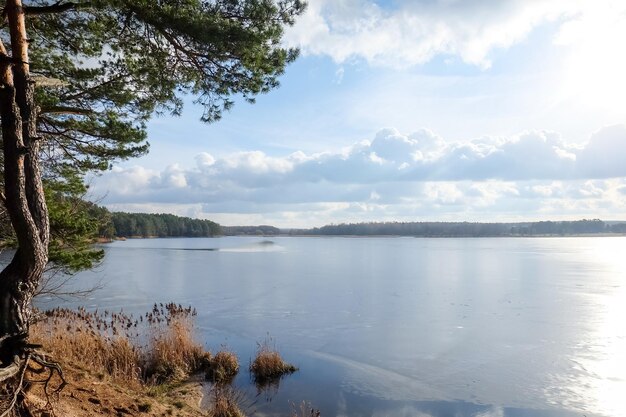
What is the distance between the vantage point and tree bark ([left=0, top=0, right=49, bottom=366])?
168 inches

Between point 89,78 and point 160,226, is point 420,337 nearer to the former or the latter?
point 89,78

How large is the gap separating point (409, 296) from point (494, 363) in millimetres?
10279

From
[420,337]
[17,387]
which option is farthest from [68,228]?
[420,337]

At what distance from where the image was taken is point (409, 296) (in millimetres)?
21484

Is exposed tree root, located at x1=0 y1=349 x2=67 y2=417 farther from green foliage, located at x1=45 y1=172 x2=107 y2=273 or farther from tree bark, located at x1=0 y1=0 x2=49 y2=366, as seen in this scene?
green foliage, located at x1=45 y1=172 x2=107 y2=273

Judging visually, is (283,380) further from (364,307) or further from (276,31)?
(364,307)

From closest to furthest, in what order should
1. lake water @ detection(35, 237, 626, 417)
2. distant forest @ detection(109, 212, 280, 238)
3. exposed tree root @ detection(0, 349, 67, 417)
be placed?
exposed tree root @ detection(0, 349, 67, 417), lake water @ detection(35, 237, 626, 417), distant forest @ detection(109, 212, 280, 238)

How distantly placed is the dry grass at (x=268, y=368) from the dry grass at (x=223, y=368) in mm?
392

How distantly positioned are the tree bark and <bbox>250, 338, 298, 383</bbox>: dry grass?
19.8 feet

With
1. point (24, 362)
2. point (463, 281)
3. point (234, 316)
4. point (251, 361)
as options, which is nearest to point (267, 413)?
point (251, 361)

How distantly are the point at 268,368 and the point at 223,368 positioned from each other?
92 centimetres

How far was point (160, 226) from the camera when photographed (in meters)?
121

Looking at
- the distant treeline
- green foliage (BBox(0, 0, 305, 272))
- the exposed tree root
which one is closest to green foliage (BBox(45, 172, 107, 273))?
green foliage (BBox(0, 0, 305, 272))

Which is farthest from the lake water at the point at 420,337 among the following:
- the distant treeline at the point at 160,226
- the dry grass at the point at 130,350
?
the distant treeline at the point at 160,226
